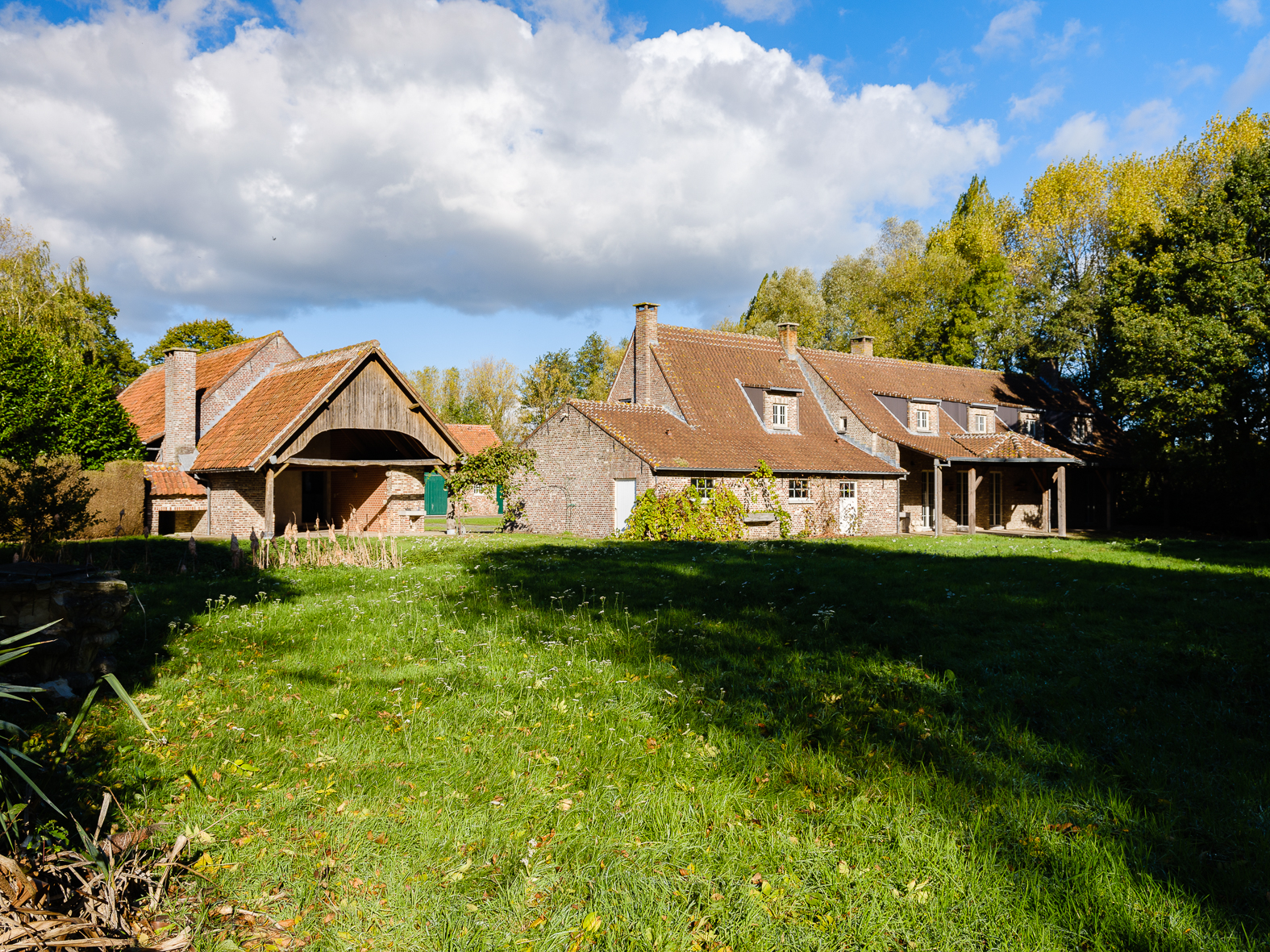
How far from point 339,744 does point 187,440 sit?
23.1 meters

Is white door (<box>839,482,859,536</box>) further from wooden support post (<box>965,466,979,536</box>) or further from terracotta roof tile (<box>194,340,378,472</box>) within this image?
terracotta roof tile (<box>194,340,378,472</box>)

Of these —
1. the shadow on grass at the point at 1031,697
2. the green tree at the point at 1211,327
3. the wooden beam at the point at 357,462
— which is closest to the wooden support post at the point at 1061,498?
the green tree at the point at 1211,327

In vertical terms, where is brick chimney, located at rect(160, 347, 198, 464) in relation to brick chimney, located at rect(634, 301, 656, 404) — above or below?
below

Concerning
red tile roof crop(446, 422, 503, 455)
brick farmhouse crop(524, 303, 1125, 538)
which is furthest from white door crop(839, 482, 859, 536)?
red tile roof crop(446, 422, 503, 455)

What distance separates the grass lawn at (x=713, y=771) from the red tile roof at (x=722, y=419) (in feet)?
51.6

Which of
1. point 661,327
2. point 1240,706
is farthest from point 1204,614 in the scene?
point 661,327

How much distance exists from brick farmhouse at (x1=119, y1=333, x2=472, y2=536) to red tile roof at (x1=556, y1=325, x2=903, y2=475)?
5941mm

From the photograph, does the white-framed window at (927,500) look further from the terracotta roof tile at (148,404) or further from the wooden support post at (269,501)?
the terracotta roof tile at (148,404)

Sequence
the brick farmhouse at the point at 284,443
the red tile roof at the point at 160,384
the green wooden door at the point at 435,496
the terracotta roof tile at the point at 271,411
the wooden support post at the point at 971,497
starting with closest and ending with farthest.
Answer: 1. the terracotta roof tile at the point at 271,411
2. the brick farmhouse at the point at 284,443
3. the red tile roof at the point at 160,384
4. the wooden support post at the point at 971,497
5. the green wooden door at the point at 435,496

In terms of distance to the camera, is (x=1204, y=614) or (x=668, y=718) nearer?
(x=668, y=718)

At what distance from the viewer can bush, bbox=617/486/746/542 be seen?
75.2 feet

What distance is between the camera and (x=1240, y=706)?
236 inches

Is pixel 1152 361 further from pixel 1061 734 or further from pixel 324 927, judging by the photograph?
pixel 324 927

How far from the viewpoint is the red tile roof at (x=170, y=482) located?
23156 mm
